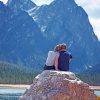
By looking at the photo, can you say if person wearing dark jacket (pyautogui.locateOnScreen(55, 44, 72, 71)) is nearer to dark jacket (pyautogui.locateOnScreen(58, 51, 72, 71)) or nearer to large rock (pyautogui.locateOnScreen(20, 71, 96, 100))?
dark jacket (pyautogui.locateOnScreen(58, 51, 72, 71))

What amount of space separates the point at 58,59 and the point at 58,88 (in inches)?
64.8

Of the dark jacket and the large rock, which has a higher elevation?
the dark jacket

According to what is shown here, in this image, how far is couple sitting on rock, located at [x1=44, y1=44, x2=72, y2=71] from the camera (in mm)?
19953

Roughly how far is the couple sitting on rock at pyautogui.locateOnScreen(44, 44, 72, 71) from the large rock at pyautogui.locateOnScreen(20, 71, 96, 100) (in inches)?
22.1

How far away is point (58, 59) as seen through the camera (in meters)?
20.1

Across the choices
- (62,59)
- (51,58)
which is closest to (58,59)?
(62,59)

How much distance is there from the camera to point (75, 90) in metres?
19.1

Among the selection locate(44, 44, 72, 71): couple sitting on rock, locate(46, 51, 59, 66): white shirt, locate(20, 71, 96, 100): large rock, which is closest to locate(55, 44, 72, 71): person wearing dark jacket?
locate(44, 44, 72, 71): couple sitting on rock

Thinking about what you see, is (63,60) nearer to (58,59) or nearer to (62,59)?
(62,59)

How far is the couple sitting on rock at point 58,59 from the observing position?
20.0 metres

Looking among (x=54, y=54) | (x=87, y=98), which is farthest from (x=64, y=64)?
(x=87, y=98)

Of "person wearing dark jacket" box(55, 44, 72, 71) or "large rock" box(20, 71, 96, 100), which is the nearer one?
"large rock" box(20, 71, 96, 100)

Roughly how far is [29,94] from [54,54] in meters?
2.07

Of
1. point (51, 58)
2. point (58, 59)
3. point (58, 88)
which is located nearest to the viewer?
point (58, 88)
